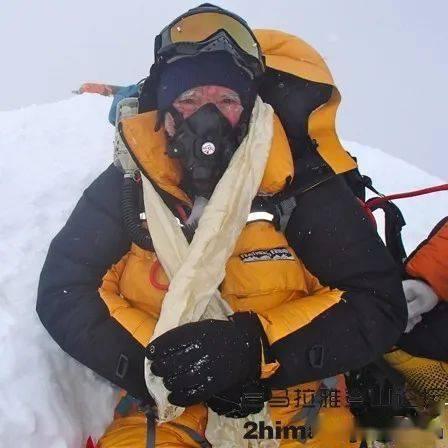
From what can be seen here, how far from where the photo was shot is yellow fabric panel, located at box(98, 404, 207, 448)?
2297 millimetres

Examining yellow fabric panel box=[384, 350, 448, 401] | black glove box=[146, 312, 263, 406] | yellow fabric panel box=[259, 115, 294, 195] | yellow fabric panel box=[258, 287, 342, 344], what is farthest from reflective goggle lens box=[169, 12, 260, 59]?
yellow fabric panel box=[384, 350, 448, 401]

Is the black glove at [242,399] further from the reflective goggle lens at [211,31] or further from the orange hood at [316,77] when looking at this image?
the reflective goggle lens at [211,31]

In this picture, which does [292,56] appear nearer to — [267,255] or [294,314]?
[267,255]

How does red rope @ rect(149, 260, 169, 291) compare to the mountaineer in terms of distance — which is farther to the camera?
red rope @ rect(149, 260, 169, 291)

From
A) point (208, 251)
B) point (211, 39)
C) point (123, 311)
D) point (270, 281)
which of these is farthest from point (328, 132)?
point (123, 311)

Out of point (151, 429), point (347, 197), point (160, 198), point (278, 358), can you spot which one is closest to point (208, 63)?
point (160, 198)

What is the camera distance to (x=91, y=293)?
8.26ft

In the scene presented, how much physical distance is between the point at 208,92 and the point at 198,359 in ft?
4.37

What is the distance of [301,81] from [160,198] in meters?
0.97

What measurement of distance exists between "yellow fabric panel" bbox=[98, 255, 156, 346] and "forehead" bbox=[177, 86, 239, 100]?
86cm

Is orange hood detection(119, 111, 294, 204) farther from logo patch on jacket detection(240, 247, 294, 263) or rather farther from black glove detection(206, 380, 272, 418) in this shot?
black glove detection(206, 380, 272, 418)

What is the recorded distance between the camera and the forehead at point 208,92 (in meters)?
2.74

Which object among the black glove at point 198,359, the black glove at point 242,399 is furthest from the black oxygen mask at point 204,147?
the black glove at point 242,399

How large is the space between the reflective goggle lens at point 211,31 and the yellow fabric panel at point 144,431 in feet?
5.93
